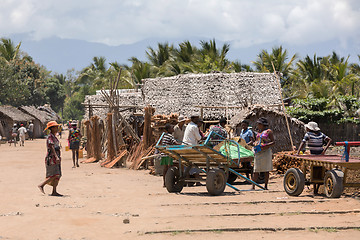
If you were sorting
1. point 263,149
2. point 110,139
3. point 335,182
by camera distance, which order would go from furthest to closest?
point 110,139 < point 263,149 < point 335,182

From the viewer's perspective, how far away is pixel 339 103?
30094mm

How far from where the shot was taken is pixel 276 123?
17.8 meters

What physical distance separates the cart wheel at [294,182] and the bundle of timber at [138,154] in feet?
A: 26.5

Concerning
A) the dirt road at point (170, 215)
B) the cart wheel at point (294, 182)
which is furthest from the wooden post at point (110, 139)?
the cart wheel at point (294, 182)

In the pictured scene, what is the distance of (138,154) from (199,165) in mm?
7658

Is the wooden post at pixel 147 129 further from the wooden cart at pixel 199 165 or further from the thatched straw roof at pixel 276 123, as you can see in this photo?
the wooden cart at pixel 199 165

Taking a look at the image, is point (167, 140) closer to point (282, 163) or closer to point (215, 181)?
point (215, 181)

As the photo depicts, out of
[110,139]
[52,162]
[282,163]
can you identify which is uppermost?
[110,139]

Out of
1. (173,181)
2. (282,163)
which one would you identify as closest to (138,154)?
(282,163)

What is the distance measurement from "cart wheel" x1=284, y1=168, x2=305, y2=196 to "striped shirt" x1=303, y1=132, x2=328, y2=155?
0.83 meters

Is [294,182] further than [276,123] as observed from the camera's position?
No

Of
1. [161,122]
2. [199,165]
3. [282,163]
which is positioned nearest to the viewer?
[199,165]

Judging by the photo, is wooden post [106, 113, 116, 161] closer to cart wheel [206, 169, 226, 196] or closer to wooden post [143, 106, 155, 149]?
wooden post [143, 106, 155, 149]

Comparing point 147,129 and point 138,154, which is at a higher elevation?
point 147,129
